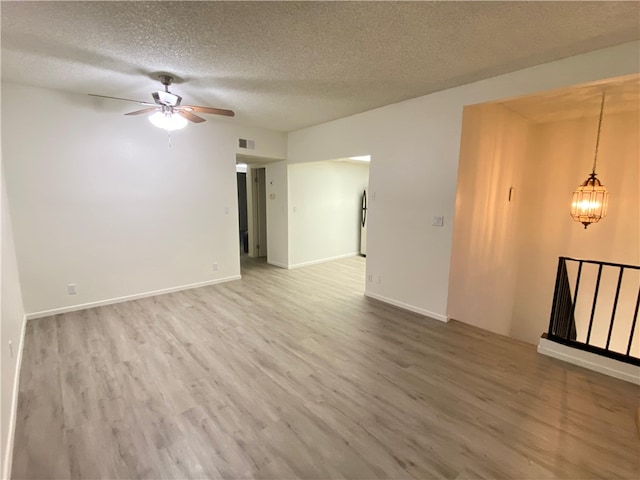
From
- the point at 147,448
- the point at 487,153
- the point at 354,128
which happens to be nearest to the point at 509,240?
the point at 487,153

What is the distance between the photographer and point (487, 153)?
146 inches

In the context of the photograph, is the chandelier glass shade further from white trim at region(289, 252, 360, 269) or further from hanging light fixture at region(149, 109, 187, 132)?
hanging light fixture at region(149, 109, 187, 132)

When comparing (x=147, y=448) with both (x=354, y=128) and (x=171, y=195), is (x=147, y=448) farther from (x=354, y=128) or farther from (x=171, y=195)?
(x=354, y=128)

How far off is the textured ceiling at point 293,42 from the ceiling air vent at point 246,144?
1.58m

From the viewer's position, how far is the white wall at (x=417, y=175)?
2.99m

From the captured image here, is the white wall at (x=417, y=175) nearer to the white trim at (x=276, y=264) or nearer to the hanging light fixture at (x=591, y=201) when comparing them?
the hanging light fixture at (x=591, y=201)

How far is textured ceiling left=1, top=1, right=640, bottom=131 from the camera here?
6.09 ft

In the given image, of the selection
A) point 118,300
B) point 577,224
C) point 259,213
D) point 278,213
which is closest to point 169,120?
point 118,300

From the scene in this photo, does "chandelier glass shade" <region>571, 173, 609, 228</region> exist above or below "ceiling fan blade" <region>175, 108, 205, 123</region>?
below

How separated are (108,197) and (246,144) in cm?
218

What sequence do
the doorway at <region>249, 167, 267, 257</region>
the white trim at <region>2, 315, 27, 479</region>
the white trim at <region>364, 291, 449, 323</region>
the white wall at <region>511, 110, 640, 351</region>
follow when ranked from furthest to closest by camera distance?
the doorway at <region>249, 167, 267, 257</region> < the white wall at <region>511, 110, 640, 351</region> < the white trim at <region>364, 291, 449, 323</region> < the white trim at <region>2, 315, 27, 479</region>

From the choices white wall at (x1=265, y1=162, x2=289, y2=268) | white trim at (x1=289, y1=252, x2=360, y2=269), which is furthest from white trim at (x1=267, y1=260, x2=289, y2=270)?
white trim at (x1=289, y1=252, x2=360, y2=269)

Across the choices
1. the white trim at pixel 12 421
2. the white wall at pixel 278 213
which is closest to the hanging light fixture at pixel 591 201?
the white wall at pixel 278 213

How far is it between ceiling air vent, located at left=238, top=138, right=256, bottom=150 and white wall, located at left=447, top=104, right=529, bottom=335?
3.31m
